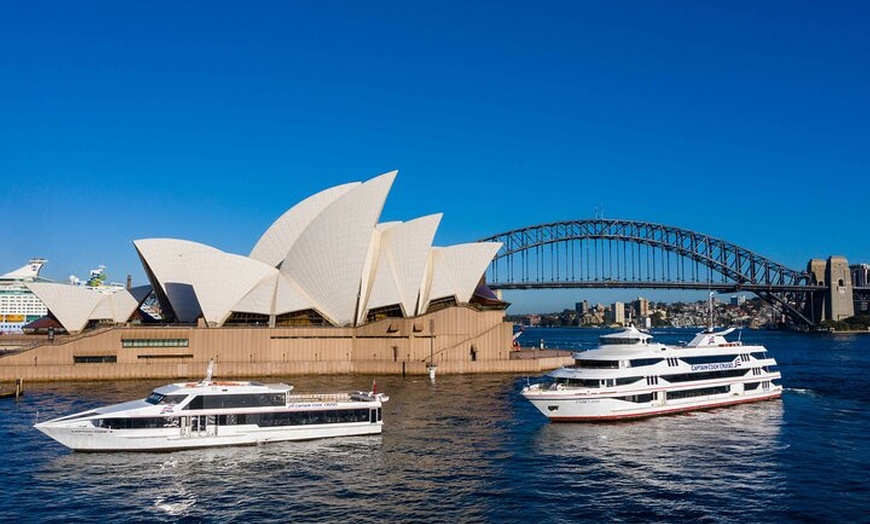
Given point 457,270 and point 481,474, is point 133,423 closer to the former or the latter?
point 481,474

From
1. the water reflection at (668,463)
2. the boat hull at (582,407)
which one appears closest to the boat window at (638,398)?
the boat hull at (582,407)

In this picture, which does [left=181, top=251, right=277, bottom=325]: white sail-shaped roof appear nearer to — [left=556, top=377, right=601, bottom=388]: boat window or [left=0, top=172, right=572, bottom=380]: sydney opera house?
[left=0, top=172, right=572, bottom=380]: sydney opera house

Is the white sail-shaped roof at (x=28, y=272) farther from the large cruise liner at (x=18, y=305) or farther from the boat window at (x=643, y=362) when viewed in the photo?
the boat window at (x=643, y=362)

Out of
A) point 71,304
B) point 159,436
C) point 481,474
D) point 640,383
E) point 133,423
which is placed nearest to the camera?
point 481,474

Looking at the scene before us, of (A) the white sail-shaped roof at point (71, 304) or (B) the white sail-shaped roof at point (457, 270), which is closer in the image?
(A) the white sail-shaped roof at point (71, 304)

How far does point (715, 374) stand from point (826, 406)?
293 inches

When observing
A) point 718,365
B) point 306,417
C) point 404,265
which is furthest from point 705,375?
point 404,265

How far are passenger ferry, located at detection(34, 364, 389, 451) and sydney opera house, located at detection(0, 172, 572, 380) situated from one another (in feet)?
81.0

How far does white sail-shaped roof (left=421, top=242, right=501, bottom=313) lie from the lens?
62.0 meters

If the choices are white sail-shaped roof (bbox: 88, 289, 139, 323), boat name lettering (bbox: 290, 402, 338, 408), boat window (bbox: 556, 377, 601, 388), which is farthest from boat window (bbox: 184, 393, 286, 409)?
white sail-shaped roof (bbox: 88, 289, 139, 323)

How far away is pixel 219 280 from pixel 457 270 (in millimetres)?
21810

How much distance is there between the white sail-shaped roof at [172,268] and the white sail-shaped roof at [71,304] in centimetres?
631

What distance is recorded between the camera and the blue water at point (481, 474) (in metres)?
19.4

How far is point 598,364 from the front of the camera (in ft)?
115
